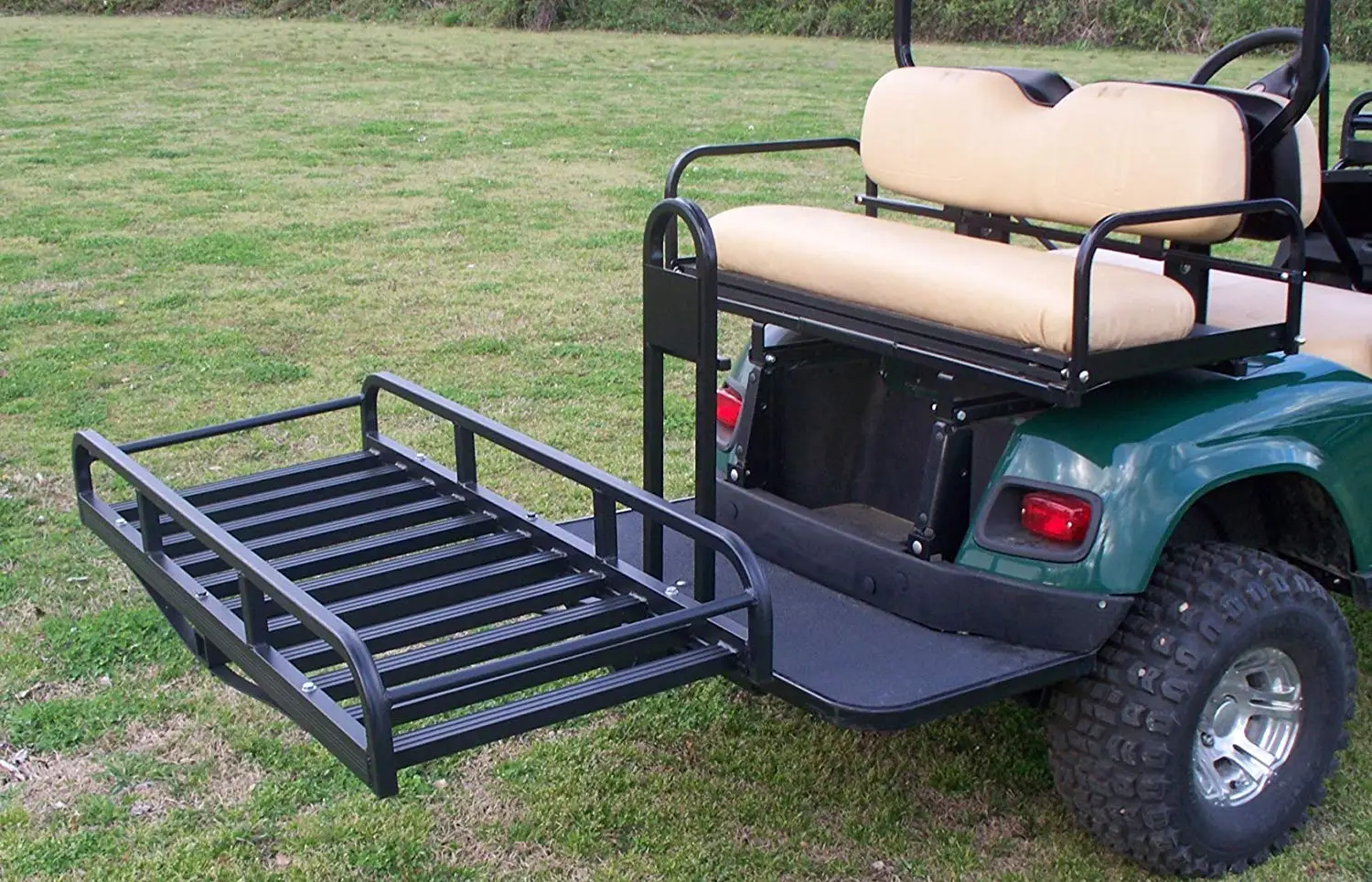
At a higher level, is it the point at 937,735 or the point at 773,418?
the point at 773,418

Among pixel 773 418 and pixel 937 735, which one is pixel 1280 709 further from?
pixel 773 418

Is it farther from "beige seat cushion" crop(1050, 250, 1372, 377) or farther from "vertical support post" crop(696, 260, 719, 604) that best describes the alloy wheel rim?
"vertical support post" crop(696, 260, 719, 604)

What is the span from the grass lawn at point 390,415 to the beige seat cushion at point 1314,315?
0.92 m

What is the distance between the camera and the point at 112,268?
7.97m

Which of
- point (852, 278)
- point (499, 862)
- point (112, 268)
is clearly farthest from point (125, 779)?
point (112, 268)

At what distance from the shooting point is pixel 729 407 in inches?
140

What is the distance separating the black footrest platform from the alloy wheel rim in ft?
3.27

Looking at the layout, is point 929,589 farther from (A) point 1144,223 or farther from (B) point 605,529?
(A) point 1144,223

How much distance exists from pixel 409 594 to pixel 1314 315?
2.19m

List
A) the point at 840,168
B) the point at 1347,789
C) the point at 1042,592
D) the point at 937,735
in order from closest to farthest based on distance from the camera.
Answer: the point at 1042,592, the point at 1347,789, the point at 937,735, the point at 840,168

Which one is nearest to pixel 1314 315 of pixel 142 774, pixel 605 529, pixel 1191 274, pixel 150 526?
pixel 1191 274

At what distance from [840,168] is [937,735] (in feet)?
27.1

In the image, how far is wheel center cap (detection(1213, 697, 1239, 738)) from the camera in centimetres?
299

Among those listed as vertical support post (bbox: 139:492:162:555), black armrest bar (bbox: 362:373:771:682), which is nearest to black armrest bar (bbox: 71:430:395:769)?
vertical support post (bbox: 139:492:162:555)
